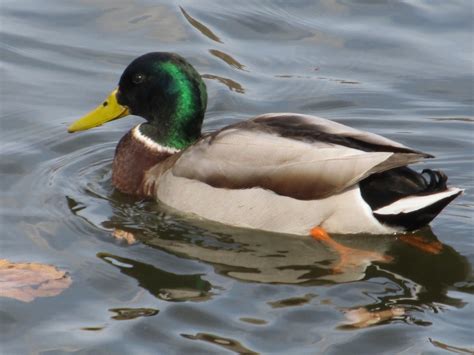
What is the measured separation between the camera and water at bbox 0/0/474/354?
261 inches

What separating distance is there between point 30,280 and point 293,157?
5.90ft

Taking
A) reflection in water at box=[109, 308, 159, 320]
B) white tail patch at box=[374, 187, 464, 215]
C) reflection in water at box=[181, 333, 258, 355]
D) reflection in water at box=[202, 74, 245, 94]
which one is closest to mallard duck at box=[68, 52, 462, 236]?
white tail patch at box=[374, 187, 464, 215]

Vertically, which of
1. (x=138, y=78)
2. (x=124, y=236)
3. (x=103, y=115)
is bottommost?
(x=124, y=236)

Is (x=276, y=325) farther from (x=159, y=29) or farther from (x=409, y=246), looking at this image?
(x=159, y=29)

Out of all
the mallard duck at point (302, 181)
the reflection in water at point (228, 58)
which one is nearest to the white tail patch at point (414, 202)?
the mallard duck at point (302, 181)

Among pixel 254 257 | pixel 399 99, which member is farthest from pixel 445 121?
pixel 254 257

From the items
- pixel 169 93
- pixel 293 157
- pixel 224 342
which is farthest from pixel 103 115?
pixel 224 342

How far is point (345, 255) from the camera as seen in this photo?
770 centimetres

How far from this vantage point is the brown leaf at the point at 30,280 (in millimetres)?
6988

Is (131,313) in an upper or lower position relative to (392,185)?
lower

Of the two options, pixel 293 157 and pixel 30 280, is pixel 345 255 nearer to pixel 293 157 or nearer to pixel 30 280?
pixel 293 157

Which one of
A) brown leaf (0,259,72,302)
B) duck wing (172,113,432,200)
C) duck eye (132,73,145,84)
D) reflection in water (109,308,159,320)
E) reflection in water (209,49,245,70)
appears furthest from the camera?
reflection in water (209,49,245,70)

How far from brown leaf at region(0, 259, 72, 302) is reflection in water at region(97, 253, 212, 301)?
0.36 m

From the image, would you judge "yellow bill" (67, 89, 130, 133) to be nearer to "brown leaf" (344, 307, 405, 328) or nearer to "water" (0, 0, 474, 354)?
"water" (0, 0, 474, 354)
